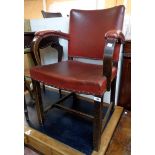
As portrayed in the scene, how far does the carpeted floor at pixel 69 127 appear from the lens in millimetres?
962

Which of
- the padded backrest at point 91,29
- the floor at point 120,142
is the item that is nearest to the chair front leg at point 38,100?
the floor at point 120,142

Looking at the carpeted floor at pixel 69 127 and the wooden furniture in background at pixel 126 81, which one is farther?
the wooden furniture in background at pixel 126 81

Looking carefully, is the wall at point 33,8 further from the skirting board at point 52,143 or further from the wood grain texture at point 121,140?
the wood grain texture at point 121,140

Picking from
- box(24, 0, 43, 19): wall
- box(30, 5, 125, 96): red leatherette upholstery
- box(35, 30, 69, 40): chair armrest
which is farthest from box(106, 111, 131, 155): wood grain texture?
box(24, 0, 43, 19): wall

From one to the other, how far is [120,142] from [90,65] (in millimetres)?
586

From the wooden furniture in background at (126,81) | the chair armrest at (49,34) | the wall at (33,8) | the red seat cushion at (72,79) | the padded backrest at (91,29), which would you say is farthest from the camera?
the wall at (33,8)

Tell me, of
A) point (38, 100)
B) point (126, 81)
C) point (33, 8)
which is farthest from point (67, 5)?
point (38, 100)

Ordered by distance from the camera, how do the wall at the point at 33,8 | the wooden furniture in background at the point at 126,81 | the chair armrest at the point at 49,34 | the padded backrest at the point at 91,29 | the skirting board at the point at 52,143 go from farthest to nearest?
the wall at the point at 33,8
the wooden furniture in background at the point at 126,81
the padded backrest at the point at 91,29
the chair armrest at the point at 49,34
the skirting board at the point at 52,143

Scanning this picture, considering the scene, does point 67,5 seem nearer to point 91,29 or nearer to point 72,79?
point 91,29
